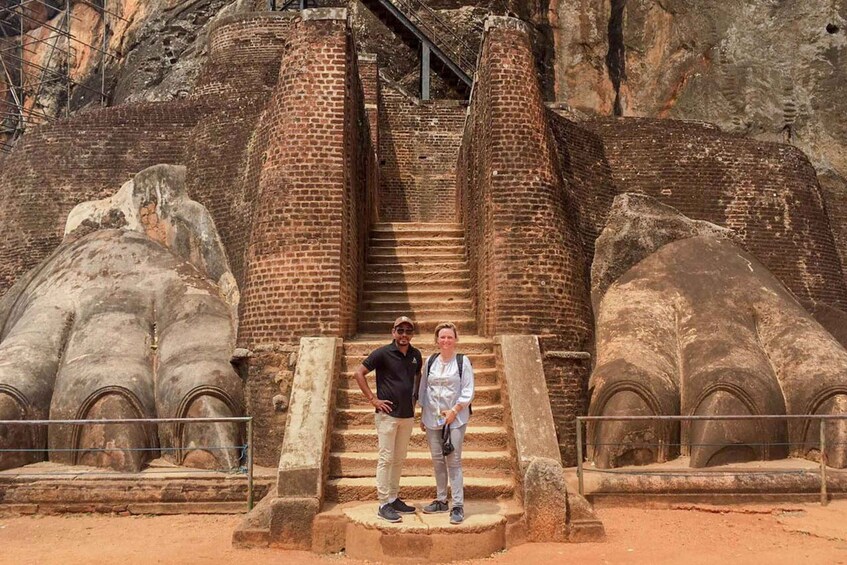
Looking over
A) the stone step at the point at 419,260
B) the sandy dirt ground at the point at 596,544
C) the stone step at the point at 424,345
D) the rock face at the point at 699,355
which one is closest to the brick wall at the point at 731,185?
the rock face at the point at 699,355

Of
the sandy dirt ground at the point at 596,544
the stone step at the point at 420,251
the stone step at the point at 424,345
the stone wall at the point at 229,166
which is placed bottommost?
the sandy dirt ground at the point at 596,544

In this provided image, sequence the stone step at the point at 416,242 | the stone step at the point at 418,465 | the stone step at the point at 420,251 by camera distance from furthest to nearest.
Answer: the stone step at the point at 416,242
the stone step at the point at 420,251
the stone step at the point at 418,465

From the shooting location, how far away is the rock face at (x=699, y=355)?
922 cm

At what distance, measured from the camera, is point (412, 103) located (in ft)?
60.1

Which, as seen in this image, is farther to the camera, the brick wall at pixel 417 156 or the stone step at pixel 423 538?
the brick wall at pixel 417 156

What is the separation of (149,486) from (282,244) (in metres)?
2.88

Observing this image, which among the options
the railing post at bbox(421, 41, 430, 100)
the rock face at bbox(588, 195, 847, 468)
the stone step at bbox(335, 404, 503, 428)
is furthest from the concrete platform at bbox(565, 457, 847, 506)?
the railing post at bbox(421, 41, 430, 100)

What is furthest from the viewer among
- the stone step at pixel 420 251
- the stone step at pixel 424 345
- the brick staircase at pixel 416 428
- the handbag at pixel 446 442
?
the stone step at pixel 420 251

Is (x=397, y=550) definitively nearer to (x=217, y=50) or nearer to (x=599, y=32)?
(x=217, y=50)

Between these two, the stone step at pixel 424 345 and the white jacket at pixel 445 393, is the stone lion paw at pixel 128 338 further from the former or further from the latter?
the white jacket at pixel 445 393

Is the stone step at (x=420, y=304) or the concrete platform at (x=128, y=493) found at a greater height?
the stone step at (x=420, y=304)

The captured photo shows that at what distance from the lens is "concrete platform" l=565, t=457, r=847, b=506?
8.16 metres

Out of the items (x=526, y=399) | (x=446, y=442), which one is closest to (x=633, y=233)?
(x=526, y=399)

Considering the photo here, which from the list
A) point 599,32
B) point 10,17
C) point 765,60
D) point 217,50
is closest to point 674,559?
point 217,50
